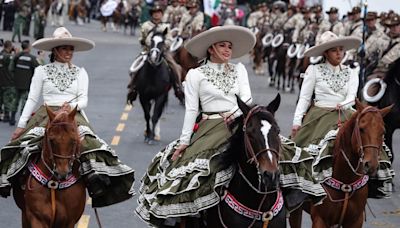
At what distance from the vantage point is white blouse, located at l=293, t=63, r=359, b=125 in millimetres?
12914

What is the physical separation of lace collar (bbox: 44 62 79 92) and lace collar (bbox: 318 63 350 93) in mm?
2893

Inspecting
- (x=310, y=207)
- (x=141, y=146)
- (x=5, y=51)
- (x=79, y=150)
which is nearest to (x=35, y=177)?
(x=79, y=150)

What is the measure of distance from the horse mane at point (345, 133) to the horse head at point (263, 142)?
2141 millimetres

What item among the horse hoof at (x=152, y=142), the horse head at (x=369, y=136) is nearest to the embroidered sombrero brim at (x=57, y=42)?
the horse head at (x=369, y=136)

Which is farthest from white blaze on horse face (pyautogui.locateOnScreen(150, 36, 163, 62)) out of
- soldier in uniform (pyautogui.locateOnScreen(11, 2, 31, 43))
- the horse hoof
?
soldier in uniform (pyautogui.locateOnScreen(11, 2, 31, 43))

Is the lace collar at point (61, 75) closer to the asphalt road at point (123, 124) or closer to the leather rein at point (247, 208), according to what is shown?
the asphalt road at point (123, 124)

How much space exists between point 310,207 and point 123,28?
181ft

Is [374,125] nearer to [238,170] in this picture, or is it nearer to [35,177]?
[238,170]

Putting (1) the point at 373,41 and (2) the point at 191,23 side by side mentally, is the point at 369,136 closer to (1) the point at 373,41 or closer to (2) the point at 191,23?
(1) the point at 373,41

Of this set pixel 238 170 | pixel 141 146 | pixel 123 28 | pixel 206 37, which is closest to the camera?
pixel 238 170

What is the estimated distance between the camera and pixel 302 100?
519 inches

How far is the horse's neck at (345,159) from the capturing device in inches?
465

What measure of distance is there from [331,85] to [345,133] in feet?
3.80

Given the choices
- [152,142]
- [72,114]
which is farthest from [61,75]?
[152,142]
